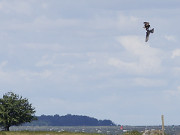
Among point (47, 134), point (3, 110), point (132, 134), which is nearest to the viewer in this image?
point (132, 134)

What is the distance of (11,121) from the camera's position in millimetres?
77875

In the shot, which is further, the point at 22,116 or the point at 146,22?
the point at 22,116

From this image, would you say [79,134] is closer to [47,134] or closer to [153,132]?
[47,134]

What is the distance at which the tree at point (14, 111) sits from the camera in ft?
254

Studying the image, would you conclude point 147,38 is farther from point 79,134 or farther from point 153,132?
point 79,134

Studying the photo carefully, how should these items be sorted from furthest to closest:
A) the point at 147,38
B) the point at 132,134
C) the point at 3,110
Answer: the point at 3,110, the point at 132,134, the point at 147,38

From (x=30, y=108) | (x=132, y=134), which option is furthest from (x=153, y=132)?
(x=30, y=108)

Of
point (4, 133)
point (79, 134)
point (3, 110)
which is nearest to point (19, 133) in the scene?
point (4, 133)

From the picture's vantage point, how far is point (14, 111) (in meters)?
78.2

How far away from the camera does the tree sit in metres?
77.4

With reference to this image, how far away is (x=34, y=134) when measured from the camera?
6369cm

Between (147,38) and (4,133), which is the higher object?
(147,38)

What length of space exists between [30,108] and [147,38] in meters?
49.9

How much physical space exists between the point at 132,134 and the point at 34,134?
1449 centimetres
